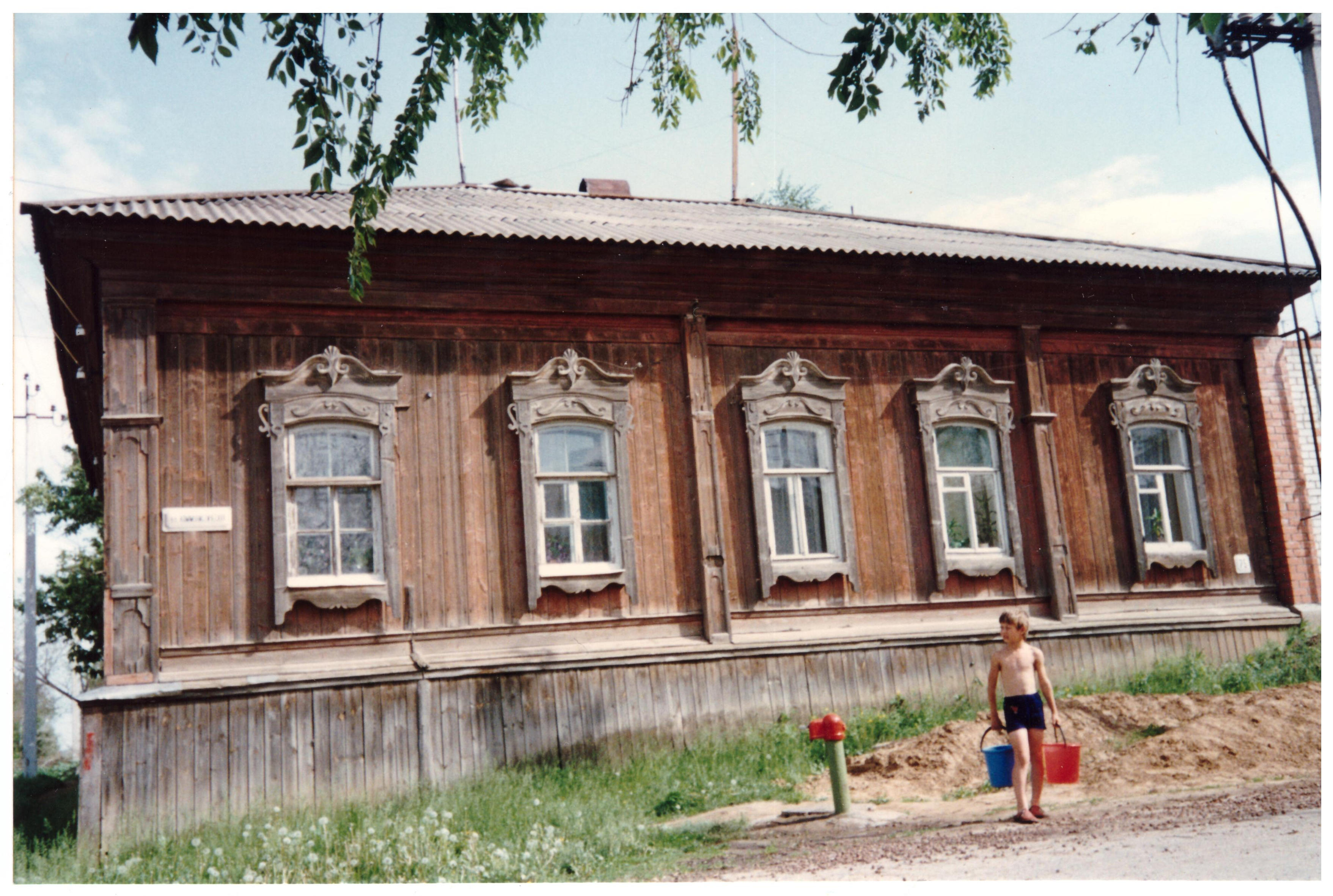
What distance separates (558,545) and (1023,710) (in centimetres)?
443

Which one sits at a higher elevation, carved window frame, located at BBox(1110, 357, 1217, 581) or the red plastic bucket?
carved window frame, located at BBox(1110, 357, 1217, 581)

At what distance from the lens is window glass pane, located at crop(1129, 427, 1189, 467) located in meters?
11.9

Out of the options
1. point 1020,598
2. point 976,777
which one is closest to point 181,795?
point 976,777

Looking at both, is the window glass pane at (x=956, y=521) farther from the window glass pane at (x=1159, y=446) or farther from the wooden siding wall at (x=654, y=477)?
the window glass pane at (x=1159, y=446)

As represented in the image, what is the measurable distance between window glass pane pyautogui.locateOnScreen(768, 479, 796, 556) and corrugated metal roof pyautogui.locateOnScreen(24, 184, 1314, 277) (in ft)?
7.62

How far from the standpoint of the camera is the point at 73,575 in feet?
69.5

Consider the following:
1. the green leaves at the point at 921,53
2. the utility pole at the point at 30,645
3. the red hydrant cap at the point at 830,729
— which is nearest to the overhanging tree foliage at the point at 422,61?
the green leaves at the point at 921,53

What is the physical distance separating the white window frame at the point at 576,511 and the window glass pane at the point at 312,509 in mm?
1810

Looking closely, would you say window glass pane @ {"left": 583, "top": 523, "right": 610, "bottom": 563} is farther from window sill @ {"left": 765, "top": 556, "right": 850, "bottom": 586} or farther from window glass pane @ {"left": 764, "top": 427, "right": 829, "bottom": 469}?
window glass pane @ {"left": 764, "top": 427, "right": 829, "bottom": 469}

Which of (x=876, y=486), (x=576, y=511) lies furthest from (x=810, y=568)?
(x=576, y=511)

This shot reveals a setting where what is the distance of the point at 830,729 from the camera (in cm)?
718

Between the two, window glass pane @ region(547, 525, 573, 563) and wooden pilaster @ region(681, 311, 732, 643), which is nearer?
window glass pane @ region(547, 525, 573, 563)

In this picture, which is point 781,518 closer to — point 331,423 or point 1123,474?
point 1123,474

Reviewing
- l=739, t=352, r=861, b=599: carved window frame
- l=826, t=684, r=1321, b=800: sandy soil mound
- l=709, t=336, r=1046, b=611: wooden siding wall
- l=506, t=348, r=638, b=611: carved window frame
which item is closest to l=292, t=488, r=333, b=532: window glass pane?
l=506, t=348, r=638, b=611: carved window frame
